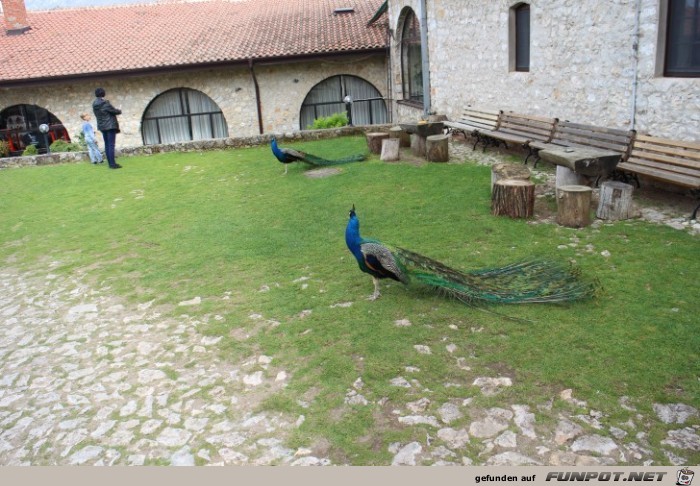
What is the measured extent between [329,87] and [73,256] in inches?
639

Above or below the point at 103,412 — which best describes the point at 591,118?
above

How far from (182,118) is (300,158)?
486 inches

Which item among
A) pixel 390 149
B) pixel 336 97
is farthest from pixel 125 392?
pixel 336 97

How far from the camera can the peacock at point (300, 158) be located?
1153 cm

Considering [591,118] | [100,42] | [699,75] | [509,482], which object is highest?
[100,42]

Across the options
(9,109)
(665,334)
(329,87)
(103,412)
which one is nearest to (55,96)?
(9,109)

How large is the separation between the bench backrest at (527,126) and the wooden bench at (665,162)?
7.22 ft

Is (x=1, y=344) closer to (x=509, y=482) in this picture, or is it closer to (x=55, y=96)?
(x=509, y=482)

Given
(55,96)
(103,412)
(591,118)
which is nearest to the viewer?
(103,412)

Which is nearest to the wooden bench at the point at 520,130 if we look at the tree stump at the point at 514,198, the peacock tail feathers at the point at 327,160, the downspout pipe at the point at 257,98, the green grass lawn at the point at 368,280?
the green grass lawn at the point at 368,280

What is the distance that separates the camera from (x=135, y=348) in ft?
17.1

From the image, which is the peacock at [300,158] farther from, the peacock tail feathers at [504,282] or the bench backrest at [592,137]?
the peacock tail feathers at [504,282]

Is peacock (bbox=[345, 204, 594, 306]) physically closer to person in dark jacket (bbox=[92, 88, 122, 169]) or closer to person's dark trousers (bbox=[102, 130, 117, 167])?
person in dark jacket (bbox=[92, 88, 122, 169])

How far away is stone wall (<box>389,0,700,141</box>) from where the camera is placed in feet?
26.9
